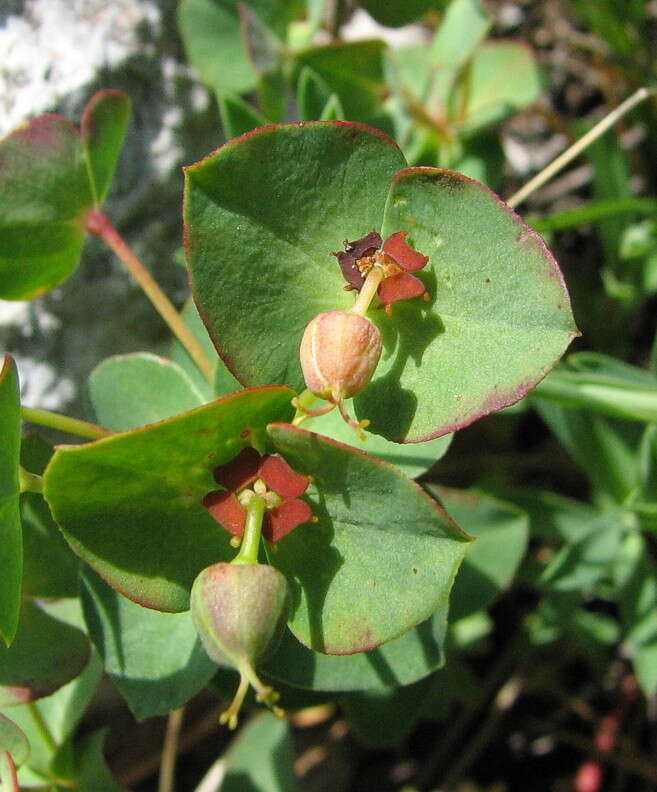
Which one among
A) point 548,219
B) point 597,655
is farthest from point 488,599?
point 548,219

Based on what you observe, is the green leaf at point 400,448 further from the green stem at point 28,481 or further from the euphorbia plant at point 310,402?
the green stem at point 28,481

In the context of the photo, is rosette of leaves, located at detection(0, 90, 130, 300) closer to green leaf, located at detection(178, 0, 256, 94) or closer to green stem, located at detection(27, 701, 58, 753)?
green leaf, located at detection(178, 0, 256, 94)

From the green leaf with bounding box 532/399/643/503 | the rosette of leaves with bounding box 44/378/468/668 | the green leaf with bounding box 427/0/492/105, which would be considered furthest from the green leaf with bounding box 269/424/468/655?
the green leaf with bounding box 427/0/492/105

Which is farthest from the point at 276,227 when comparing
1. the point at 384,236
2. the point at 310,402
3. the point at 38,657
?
the point at 38,657

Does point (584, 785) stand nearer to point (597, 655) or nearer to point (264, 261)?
point (597, 655)

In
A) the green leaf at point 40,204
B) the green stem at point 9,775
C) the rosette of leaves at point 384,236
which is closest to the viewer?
the rosette of leaves at point 384,236

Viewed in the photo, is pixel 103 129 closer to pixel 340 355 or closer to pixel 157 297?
pixel 157 297

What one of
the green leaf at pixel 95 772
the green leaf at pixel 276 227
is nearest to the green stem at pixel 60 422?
the green leaf at pixel 276 227
